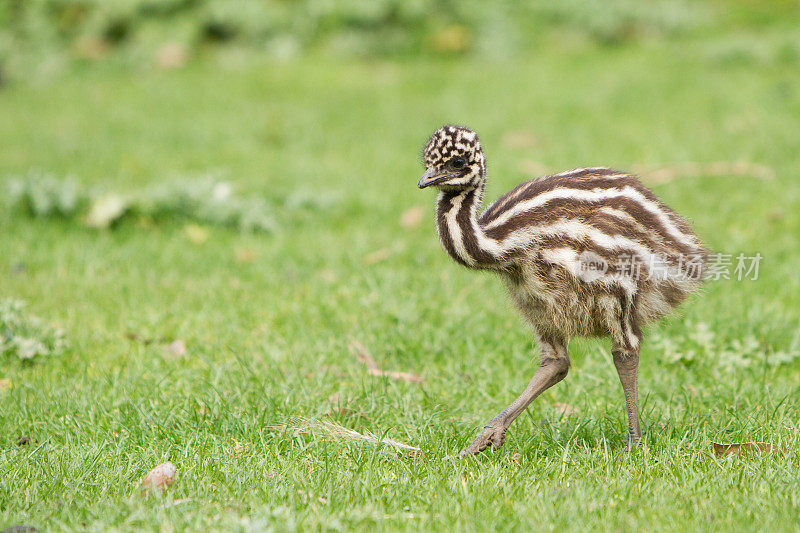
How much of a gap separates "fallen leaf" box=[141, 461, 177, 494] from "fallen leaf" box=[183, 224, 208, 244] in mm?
4378

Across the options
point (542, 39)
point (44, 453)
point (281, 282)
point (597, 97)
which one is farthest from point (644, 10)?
point (44, 453)

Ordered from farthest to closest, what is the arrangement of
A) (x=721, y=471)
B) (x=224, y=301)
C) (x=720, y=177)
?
(x=720, y=177) < (x=224, y=301) < (x=721, y=471)

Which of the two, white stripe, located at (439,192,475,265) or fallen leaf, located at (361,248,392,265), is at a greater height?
white stripe, located at (439,192,475,265)

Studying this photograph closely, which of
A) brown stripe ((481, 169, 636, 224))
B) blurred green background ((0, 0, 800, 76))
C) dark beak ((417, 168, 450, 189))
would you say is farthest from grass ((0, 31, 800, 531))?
blurred green background ((0, 0, 800, 76))

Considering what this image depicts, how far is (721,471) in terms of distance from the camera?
163 inches

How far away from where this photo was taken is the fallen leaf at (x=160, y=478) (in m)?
4.10

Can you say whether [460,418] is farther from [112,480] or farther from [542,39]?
[542,39]

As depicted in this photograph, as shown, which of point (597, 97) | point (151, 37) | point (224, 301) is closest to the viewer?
point (224, 301)

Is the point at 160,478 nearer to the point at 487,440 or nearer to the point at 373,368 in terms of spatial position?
the point at 487,440

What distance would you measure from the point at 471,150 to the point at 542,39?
12440mm

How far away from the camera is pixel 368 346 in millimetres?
6035

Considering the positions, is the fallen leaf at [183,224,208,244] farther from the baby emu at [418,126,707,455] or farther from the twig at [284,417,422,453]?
the baby emu at [418,126,707,455]

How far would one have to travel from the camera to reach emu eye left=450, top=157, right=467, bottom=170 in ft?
13.9

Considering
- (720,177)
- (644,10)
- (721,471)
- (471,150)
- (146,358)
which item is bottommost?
(146,358)
